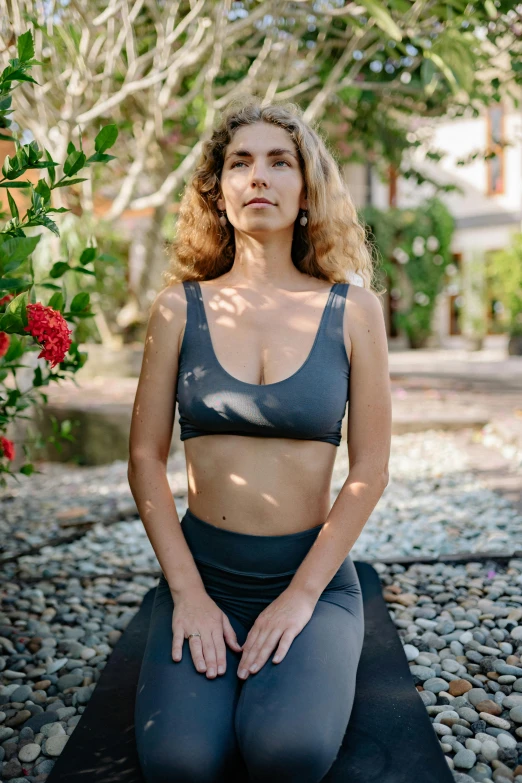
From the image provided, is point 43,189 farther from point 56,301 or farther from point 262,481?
point 262,481

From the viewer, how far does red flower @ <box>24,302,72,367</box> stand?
165 cm

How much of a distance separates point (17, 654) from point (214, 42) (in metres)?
3.66

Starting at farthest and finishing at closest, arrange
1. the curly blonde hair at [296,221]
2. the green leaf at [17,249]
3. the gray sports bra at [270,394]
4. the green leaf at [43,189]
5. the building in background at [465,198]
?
the building in background at [465,198] < the curly blonde hair at [296,221] < the gray sports bra at [270,394] < the green leaf at [43,189] < the green leaf at [17,249]

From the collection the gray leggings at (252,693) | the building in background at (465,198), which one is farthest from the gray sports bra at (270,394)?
the building in background at (465,198)

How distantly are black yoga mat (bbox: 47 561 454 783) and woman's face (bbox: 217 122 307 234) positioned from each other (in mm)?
1290

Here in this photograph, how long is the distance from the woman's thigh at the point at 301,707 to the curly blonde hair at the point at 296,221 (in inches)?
43.2

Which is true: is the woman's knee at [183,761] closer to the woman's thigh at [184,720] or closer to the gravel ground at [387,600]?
the woman's thigh at [184,720]

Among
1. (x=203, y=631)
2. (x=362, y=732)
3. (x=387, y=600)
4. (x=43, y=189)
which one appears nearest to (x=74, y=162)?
(x=43, y=189)

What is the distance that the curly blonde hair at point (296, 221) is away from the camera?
83.5 inches

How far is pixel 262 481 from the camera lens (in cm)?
188

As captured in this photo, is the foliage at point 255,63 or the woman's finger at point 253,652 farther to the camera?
the foliage at point 255,63

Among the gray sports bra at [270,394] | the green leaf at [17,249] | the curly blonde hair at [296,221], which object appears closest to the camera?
the green leaf at [17,249]

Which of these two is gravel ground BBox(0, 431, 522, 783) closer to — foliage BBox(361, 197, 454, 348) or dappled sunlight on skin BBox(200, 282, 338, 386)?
dappled sunlight on skin BBox(200, 282, 338, 386)

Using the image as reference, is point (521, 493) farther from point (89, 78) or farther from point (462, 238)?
point (462, 238)
